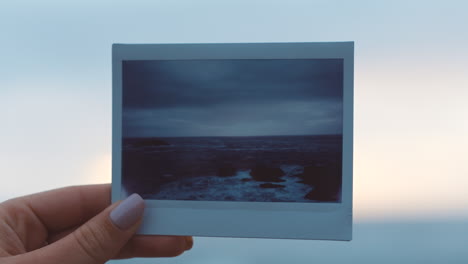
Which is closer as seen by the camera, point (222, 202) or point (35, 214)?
point (222, 202)

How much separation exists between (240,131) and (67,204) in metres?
0.50

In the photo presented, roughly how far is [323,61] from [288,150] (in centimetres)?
20

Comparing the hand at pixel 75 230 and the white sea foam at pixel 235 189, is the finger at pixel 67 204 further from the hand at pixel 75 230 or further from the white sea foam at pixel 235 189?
the white sea foam at pixel 235 189

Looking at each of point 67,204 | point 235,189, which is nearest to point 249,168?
point 235,189

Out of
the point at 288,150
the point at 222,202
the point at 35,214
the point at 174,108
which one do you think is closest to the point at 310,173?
the point at 288,150

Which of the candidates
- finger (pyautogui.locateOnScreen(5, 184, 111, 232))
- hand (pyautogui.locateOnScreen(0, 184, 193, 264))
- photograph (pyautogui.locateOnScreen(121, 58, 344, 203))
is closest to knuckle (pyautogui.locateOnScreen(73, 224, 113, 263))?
hand (pyautogui.locateOnScreen(0, 184, 193, 264))

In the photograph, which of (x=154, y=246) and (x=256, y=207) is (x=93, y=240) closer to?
(x=154, y=246)

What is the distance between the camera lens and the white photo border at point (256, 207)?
77 cm

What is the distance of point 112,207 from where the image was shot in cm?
77

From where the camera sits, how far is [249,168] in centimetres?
79

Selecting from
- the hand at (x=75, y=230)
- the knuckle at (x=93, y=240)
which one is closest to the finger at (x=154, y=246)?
the hand at (x=75, y=230)

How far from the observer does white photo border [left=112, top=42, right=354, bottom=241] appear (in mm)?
775

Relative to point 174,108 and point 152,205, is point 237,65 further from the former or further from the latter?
point 152,205

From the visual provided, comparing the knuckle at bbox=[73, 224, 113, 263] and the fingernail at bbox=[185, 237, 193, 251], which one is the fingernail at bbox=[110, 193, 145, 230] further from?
the fingernail at bbox=[185, 237, 193, 251]
